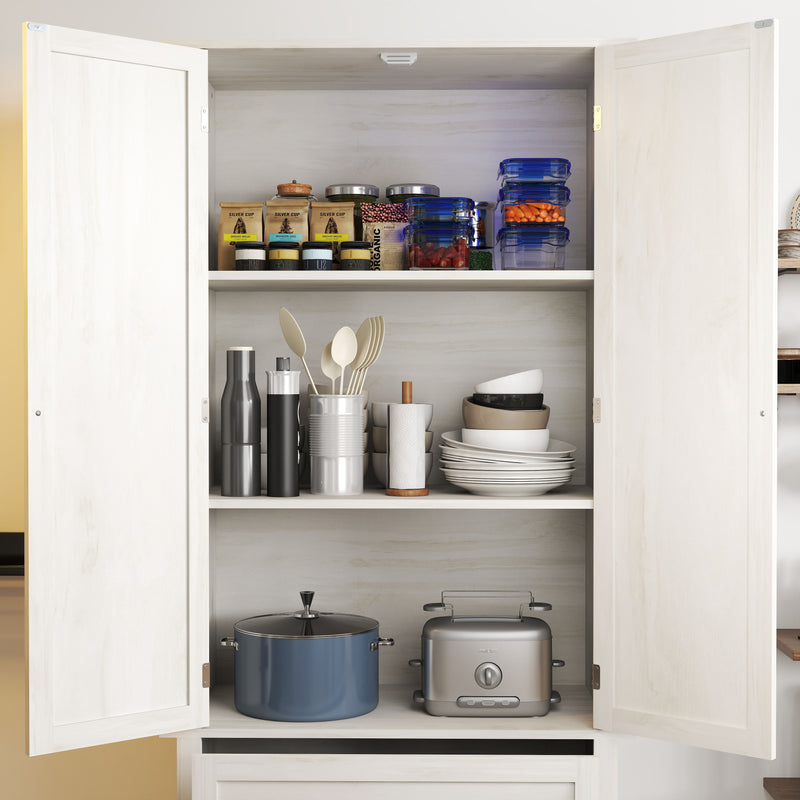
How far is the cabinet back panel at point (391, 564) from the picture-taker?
7.06 feet

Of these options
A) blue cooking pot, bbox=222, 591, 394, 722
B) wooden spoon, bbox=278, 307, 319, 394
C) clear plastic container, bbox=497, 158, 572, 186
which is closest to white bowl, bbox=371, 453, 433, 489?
wooden spoon, bbox=278, 307, 319, 394

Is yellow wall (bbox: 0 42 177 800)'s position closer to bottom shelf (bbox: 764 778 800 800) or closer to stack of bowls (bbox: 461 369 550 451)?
stack of bowls (bbox: 461 369 550 451)

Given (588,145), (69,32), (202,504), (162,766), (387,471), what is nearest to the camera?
(69,32)

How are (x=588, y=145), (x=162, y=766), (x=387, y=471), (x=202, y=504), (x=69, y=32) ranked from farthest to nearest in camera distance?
(x=162, y=766)
(x=588, y=145)
(x=387, y=471)
(x=202, y=504)
(x=69, y=32)

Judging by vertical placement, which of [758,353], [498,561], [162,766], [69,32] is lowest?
[162,766]

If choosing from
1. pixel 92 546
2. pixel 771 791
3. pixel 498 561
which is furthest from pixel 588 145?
pixel 771 791

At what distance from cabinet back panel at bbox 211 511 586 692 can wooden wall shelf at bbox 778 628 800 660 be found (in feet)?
1.47

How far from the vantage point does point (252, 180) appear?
7.13 ft

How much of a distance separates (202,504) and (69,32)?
3.05ft

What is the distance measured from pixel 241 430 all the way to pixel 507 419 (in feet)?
1.90

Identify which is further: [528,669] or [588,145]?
[588,145]

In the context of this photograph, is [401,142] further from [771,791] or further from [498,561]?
[771,791]

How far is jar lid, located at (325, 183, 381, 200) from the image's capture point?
6.63 ft

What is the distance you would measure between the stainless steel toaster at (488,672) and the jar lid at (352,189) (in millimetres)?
987
